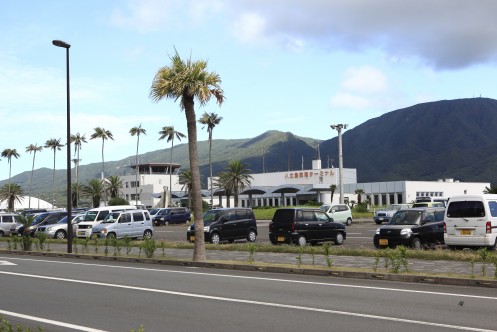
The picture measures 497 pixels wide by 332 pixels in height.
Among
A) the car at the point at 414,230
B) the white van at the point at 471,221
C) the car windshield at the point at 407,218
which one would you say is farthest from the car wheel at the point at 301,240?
the white van at the point at 471,221

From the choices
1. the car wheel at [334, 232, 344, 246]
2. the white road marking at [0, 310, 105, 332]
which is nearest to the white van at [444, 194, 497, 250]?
the car wheel at [334, 232, 344, 246]

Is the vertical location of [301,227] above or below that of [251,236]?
above

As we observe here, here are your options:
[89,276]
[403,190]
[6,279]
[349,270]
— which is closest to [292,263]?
[349,270]

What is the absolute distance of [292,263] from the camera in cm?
1941

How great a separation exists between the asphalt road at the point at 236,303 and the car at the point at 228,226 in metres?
13.0

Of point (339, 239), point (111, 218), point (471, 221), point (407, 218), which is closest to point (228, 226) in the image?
point (339, 239)

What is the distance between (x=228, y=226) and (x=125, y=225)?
814 centimetres

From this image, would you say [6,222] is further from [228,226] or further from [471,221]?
[471,221]

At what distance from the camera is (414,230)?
2333cm

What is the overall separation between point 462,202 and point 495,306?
37.2ft

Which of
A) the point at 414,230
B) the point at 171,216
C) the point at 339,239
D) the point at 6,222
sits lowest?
the point at 339,239

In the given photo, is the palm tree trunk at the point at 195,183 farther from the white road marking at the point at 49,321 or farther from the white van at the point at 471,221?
the white road marking at the point at 49,321

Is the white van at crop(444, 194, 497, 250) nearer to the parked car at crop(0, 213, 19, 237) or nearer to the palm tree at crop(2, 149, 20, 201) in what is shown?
the parked car at crop(0, 213, 19, 237)

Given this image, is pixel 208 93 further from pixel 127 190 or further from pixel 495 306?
pixel 127 190
